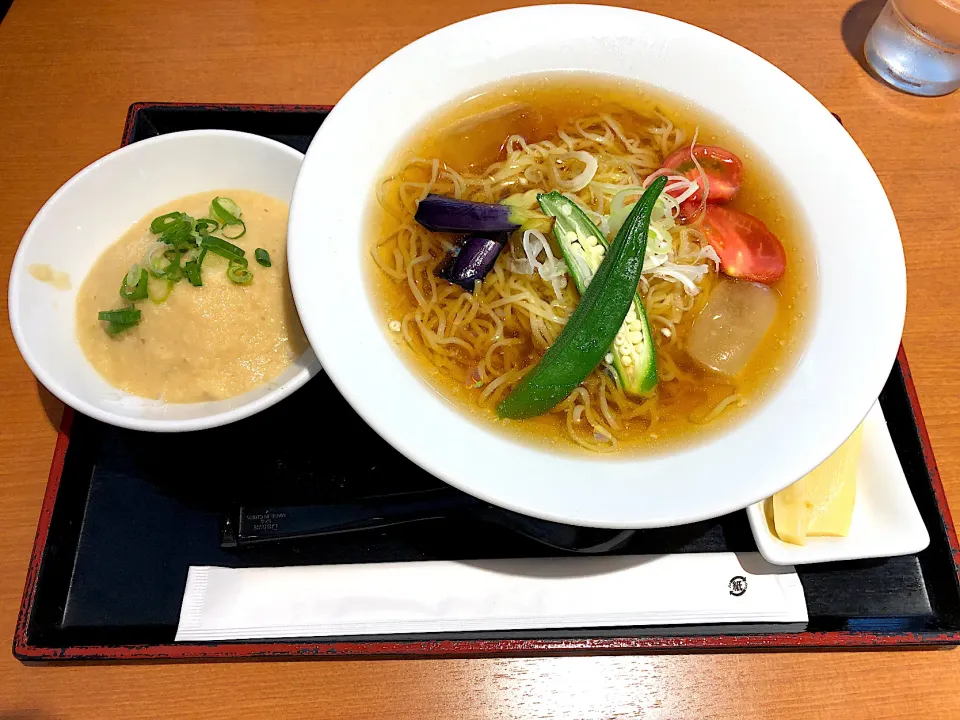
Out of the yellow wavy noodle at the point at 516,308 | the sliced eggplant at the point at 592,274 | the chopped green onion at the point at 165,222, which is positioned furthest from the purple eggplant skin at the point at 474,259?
→ the chopped green onion at the point at 165,222

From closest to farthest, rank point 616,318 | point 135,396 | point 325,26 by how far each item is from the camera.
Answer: point 616,318, point 135,396, point 325,26

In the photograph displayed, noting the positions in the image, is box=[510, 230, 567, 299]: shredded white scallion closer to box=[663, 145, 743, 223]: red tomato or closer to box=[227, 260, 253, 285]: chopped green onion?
box=[663, 145, 743, 223]: red tomato

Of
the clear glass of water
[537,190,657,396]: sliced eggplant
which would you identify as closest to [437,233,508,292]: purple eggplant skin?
[537,190,657,396]: sliced eggplant

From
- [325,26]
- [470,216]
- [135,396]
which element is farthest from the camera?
[325,26]

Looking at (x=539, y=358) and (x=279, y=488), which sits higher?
(x=539, y=358)

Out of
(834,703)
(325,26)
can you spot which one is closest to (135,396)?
(325,26)

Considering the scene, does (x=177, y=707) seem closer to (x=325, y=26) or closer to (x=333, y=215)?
(x=333, y=215)
